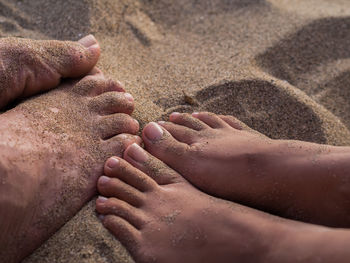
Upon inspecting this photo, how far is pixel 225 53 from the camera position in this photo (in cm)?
195

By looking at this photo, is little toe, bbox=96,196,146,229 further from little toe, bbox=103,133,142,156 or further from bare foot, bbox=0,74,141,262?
little toe, bbox=103,133,142,156

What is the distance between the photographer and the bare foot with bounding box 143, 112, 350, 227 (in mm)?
1312

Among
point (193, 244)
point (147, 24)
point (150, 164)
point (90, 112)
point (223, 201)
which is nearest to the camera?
point (193, 244)

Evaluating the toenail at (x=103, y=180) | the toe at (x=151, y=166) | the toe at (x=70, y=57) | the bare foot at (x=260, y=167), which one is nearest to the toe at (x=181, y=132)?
the bare foot at (x=260, y=167)

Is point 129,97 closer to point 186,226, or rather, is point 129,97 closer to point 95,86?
point 95,86

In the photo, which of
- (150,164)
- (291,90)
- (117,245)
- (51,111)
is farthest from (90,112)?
(291,90)

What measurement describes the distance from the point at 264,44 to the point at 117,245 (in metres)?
1.21

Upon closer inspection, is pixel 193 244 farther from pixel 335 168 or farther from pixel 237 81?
pixel 237 81

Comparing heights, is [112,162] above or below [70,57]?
below

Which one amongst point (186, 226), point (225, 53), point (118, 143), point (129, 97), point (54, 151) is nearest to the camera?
point (186, 226)

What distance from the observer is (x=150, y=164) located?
149 centimetres

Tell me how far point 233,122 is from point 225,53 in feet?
1.54

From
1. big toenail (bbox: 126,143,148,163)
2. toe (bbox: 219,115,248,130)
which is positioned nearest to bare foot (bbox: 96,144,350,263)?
big toenail (bbox: 126,143,148,163)

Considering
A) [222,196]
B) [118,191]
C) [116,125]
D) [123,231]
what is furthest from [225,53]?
[123,231]
